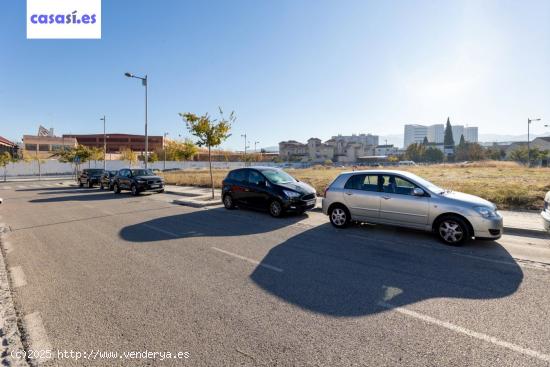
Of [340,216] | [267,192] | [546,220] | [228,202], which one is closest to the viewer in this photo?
[546,220]

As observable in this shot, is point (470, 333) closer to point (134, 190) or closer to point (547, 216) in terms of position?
point (547, 216)

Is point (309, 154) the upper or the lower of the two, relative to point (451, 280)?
upper

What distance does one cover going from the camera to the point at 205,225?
858 cm

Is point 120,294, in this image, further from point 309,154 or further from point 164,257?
point 309,154

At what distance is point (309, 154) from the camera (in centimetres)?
12762

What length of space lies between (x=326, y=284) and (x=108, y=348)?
2826 mm

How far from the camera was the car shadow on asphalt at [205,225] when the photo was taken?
7418 millimetres

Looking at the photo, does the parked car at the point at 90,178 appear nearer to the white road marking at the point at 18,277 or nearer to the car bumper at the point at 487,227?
the white road marking at the point at 18,277

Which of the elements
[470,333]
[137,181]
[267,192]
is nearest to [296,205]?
[267,192]

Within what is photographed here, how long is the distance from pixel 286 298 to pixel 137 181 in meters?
15.8

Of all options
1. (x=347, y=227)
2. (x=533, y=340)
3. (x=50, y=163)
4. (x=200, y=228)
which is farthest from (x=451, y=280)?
(x=50, y=163)

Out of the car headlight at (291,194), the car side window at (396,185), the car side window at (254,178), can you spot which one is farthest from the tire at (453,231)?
the car side window at (254,178)

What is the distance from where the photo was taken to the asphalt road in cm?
281

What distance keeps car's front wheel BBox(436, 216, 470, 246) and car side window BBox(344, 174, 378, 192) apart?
1749mm
